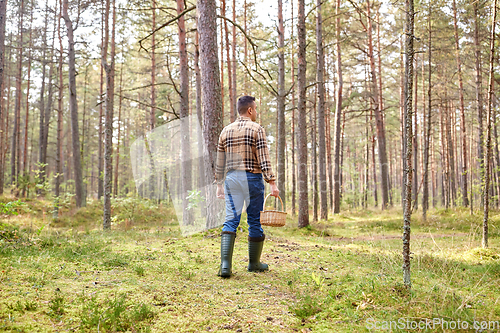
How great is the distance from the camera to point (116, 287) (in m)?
3.16

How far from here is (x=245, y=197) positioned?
4047 millimetres

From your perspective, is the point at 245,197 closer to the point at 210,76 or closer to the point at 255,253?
the point at 255,253

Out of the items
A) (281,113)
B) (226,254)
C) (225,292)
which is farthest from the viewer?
(281,113)

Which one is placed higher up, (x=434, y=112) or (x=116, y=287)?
(x=434, y=112)

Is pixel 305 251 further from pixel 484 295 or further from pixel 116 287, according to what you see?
pixel 116 287

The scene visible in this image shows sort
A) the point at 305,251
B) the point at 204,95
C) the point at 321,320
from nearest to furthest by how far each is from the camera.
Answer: the point at 321,320
the point at 305,251
the point at 204,95

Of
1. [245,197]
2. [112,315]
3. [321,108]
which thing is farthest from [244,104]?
[321,108]

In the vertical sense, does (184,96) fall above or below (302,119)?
above

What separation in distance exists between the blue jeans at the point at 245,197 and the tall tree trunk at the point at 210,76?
2.37 meters

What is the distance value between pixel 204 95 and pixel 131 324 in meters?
4.78

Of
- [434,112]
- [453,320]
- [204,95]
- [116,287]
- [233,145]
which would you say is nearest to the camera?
[453,320]

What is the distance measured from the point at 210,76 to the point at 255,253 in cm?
380

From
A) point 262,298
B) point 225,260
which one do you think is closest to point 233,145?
point 225,260

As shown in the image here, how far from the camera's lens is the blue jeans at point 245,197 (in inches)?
158
